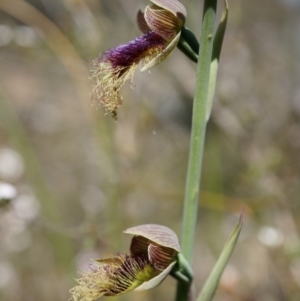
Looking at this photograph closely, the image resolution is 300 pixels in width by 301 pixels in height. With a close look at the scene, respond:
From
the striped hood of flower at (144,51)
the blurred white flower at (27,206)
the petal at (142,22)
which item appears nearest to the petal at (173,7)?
the striped hood of flower at (144,51)

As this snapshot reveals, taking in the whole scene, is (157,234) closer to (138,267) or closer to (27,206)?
(138,267)

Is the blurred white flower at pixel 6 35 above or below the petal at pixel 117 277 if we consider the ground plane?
above

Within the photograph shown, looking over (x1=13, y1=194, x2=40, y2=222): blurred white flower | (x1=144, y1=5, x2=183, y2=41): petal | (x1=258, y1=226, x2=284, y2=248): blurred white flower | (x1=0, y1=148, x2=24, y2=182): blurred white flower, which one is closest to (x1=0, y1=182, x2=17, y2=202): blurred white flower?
(x1=13, y1=194, x2=40, y2=222): blurred white flower

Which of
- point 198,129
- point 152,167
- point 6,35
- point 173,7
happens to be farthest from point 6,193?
point 152,167

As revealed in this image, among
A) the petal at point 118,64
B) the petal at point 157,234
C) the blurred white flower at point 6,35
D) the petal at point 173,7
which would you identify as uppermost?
the blurred white flower at point 6,35

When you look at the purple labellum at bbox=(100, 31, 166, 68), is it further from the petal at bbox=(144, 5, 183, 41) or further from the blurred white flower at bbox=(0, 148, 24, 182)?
the blurred white flower at bbox=(0, 148, 24, 182)

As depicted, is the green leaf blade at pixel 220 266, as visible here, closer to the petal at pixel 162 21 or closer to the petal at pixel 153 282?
the petal at pixel 153 282
